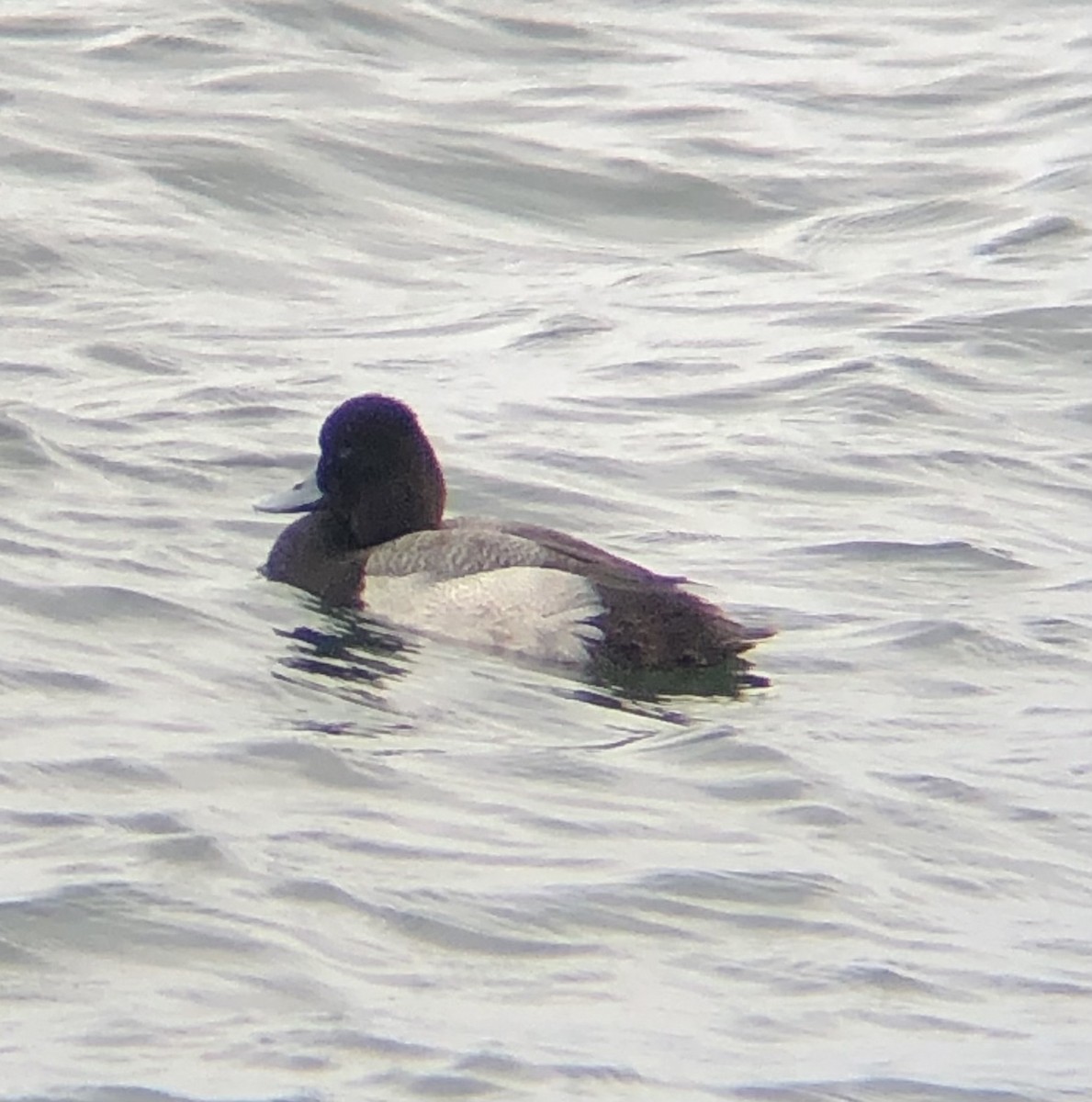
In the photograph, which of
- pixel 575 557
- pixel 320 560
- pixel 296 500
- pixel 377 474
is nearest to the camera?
pixel 575 557

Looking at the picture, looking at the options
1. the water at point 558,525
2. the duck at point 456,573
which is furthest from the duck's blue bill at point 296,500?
the water at point 558,525

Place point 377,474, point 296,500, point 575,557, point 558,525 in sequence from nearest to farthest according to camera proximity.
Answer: point 575,557 < point 377,474 < point 296,500 < point 558,525

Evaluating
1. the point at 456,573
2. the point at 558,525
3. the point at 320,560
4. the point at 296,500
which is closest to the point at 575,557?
the point at 456,573

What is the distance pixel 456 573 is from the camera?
269 inches

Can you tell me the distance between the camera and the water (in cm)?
480

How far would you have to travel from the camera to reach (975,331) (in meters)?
9.99

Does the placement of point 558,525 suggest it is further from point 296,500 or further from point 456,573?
point 456,573

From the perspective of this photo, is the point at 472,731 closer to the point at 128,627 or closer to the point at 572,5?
the point at 128,627

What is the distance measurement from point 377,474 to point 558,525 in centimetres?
78

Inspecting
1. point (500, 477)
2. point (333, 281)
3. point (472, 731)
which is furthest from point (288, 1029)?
point (333, 281)

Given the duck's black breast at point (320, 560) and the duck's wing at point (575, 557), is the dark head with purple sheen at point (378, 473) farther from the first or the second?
the duck's wing at point (575, 557)

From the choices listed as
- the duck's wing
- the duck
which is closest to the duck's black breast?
the duck

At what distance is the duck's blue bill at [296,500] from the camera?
7.41 m

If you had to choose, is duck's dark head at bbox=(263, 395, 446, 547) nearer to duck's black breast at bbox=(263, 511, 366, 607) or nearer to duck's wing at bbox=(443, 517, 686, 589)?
duck's black breast at bbox=(263, 511, 366, 607)
